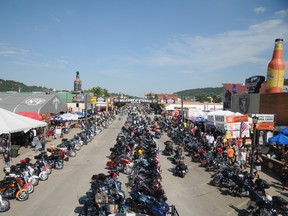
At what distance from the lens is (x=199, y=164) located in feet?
55.2

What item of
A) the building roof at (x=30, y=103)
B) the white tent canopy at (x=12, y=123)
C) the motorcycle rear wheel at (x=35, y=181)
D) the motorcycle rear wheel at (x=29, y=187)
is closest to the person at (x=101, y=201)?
the motorcycle rear wheel at (x=29, y=187)

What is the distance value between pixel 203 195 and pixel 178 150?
228 inches

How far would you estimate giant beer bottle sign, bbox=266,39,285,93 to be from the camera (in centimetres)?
2581

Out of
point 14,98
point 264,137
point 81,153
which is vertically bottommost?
point 81,153

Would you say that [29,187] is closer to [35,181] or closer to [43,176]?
[35,181]

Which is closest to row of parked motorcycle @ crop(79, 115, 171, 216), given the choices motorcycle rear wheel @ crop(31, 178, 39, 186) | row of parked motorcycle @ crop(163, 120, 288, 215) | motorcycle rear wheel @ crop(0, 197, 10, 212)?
motorcycle rear wheel @ crop(0, 197, 10, 212)

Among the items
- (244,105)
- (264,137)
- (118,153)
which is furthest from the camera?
(244,105)

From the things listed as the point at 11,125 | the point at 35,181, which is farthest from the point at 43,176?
the point at 11,125

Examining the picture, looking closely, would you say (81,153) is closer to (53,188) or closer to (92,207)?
(53,188)

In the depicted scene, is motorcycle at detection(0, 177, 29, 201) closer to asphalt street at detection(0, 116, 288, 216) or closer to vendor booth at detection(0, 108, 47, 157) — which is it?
asphalt street at detection(0, 116, 288, 216)

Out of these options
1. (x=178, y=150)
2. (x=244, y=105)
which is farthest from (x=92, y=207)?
(x=244, y=105)

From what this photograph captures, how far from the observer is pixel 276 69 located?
84.8 feet

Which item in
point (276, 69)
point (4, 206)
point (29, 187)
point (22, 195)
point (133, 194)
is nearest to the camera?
point (4, 206)

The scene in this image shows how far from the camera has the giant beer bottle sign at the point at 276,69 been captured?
2581 centimetres
